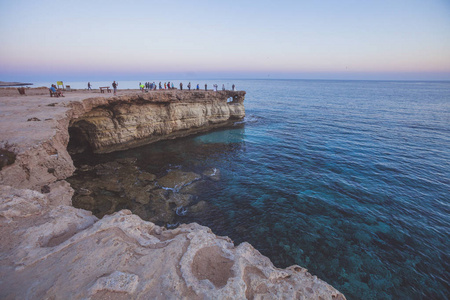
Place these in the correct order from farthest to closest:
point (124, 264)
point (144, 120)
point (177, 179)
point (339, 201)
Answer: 1. point (144, 120)
2. point (177, 179)
3. point (339, 201)
4. point (124, 264)

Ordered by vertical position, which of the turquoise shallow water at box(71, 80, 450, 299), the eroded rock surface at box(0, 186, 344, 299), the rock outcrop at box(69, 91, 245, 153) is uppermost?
the rock outcrop at box(69, 91, 245, 153)

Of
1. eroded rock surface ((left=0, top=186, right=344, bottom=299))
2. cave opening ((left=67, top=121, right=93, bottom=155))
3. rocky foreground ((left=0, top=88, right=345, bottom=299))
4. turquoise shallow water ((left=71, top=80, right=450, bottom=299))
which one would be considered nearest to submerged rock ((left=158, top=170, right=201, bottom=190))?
turquoise shallow water ((left=71, top=80, right=450, bottom=299))

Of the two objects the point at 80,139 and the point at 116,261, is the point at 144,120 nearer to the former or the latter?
the point at 80,139

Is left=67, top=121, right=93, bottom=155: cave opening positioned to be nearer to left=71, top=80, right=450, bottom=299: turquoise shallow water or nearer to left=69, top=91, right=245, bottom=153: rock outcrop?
left=69, top=91, right=245, bottom=153: rock outcrop

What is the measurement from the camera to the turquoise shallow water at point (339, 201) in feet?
28.7

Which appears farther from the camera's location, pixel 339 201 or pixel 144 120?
pixel 144 120

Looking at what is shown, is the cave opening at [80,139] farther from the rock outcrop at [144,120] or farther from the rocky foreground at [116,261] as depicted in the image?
the rocky foreground at [116,261]

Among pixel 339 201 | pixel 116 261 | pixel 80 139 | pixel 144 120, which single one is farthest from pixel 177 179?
pixel 80 139

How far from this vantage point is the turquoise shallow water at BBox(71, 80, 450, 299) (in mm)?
8742

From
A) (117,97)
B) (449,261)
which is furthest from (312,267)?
(117,97)

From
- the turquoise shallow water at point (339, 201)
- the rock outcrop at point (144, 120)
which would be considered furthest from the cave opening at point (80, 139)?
the turquoise shallow water at point (339, 201)

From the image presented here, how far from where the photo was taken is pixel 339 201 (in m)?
13.3

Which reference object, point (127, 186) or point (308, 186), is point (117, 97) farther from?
point (308, 186)

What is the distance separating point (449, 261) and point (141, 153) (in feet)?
81.7
